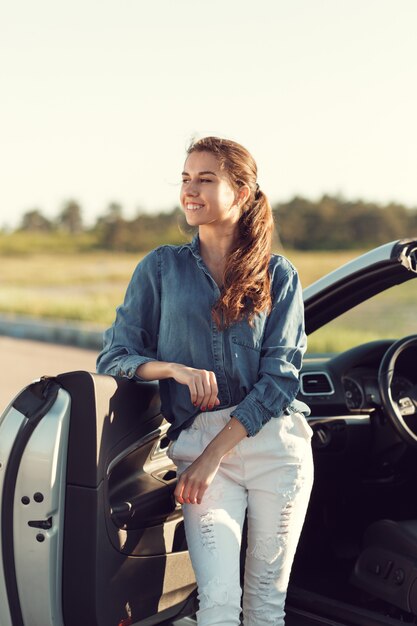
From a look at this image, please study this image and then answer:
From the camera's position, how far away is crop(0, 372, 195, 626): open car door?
2457 mm

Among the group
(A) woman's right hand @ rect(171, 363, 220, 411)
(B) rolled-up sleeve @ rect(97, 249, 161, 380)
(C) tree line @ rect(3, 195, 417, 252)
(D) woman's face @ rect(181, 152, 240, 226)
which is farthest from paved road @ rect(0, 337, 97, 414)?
(C) tree line @ rect(3, 195, 417, 252)

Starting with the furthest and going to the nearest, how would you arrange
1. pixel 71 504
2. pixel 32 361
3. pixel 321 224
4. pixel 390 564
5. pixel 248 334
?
pixel 321 224, pixel 32 361, pixel 390 564, pixel 248 334, pixel 71 504

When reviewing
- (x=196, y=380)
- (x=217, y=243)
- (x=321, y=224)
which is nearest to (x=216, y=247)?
(x=217, y=243)

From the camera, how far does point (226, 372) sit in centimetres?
268

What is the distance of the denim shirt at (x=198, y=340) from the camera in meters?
2.66

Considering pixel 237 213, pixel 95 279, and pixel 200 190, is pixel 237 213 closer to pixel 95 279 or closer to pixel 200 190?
pixel 200 190

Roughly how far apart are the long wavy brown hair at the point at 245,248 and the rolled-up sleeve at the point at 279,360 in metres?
0.05

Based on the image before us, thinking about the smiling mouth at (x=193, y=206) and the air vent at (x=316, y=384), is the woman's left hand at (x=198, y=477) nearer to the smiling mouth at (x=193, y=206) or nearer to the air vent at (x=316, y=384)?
the smiling mouth at (x=193, y=206)

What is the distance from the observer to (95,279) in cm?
3512

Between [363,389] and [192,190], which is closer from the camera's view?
[192,190]

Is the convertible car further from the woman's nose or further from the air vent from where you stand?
the woman's nose

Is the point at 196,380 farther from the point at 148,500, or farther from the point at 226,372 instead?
the point at 148,500

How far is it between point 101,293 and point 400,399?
25.2 m

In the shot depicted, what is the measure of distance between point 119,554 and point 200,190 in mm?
994
